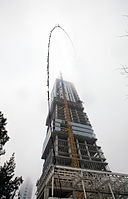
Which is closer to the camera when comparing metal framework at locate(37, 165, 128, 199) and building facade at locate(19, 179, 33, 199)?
metal framework at locate(37, 165, 128, 199)

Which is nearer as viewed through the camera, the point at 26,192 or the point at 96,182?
the point at 96,182

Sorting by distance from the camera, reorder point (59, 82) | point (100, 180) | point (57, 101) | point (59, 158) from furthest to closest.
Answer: point (59, 82), point (57, 101), point (59, 158), point (100, 180)

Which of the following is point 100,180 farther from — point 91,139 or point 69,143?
point 91,139

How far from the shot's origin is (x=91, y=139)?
56.5m

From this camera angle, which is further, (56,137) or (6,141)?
(56,137)

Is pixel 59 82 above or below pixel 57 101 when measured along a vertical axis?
above

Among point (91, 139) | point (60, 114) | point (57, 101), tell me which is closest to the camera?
point (91, 139)

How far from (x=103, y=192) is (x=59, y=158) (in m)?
30.0

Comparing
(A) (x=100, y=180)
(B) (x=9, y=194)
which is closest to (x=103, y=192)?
(A) (x=100, y=180)

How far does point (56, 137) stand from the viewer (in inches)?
2050

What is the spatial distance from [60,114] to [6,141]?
5554 cm

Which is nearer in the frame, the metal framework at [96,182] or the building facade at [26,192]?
the metal framework at [96,182]

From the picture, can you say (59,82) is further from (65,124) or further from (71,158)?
(71,158)

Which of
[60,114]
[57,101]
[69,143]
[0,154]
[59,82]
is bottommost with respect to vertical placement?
[0,154]
